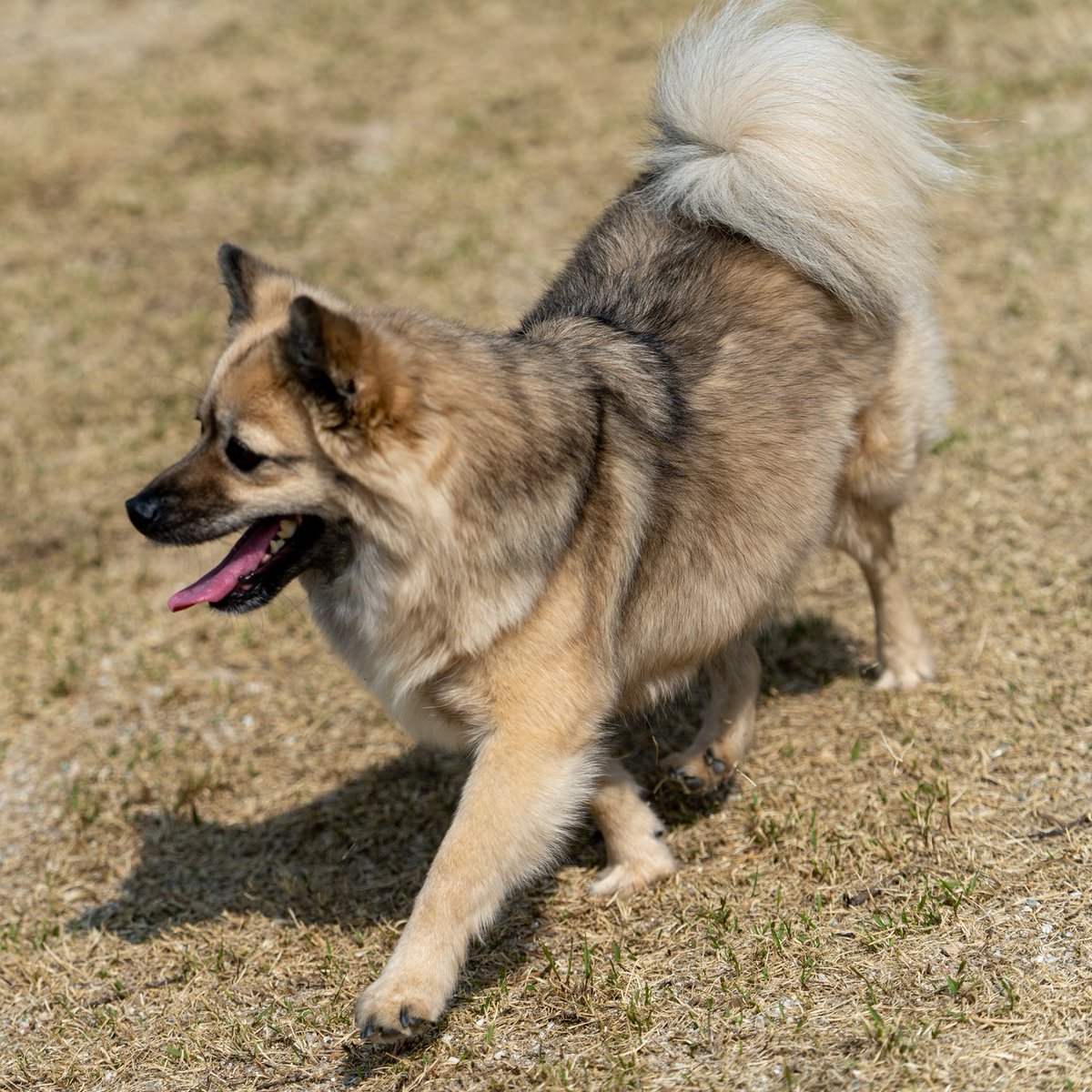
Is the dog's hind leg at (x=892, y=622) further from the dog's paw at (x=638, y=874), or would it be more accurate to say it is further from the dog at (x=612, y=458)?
the dog's paw at (x=638, y=874)

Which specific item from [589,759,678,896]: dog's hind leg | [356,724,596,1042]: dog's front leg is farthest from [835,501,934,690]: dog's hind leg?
[356,724,596,1042]: dog's front leg

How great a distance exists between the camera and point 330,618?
10.5 feet

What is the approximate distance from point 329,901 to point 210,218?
585cm

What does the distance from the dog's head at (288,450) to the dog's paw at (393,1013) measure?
93 cm

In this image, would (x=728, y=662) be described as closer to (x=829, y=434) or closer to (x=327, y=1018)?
(x=829, y=434)

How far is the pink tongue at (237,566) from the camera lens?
3.02 m

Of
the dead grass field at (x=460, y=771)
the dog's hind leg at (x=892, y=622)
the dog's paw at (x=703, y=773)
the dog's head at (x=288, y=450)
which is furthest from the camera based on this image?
the dog's hind leg at (x=892, y=622)

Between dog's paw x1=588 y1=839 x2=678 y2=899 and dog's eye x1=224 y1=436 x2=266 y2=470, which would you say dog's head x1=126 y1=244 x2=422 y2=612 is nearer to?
dog's eye x1=224 y1=436 x2=266 y2=470

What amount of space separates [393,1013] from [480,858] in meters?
0.39

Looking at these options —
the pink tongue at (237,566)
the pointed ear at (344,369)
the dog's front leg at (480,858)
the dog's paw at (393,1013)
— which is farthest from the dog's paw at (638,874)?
the pointed ear at (344,369)

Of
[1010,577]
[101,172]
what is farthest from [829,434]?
[101,172]

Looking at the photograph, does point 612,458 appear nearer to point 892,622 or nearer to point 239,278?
point 239,278

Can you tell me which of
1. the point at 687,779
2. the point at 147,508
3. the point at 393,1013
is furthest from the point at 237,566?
the point at 687,779

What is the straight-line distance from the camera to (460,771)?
4.30 meters
